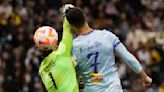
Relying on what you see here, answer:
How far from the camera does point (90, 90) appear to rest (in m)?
9.08

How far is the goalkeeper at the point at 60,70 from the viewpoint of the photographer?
8.94m

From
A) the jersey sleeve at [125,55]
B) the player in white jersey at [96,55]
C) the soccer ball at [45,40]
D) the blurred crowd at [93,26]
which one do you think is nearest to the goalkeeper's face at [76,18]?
the player in white jersey at [96,55]

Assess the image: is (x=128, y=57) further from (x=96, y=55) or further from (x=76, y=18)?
(x=76, y=18)

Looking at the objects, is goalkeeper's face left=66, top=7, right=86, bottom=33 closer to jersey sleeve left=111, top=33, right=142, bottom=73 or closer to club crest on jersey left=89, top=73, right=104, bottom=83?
jersey sleeve left=111, top=33, right=142, bottom=73

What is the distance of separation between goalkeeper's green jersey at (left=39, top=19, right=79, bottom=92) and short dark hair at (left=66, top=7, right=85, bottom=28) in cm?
28

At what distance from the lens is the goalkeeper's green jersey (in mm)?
8938

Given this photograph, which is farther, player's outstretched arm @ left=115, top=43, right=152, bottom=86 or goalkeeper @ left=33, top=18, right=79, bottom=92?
goalkeeper @ left=33, top=18, right=79, bottom=92

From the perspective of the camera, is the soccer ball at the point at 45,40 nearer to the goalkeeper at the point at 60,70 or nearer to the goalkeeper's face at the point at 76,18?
the goalkeeper at the point at 60,70

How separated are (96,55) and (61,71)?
0.48 metres

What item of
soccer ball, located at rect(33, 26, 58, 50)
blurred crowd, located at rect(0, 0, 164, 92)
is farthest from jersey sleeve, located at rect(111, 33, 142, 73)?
blurred crowd, located at rect(0, 0, 164, 92)

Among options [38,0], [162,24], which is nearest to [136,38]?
[162,24]

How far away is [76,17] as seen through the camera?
350 inches

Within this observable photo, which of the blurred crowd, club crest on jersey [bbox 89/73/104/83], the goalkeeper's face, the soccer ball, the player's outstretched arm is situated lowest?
the blurred crowd

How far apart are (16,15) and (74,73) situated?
12.2 m
